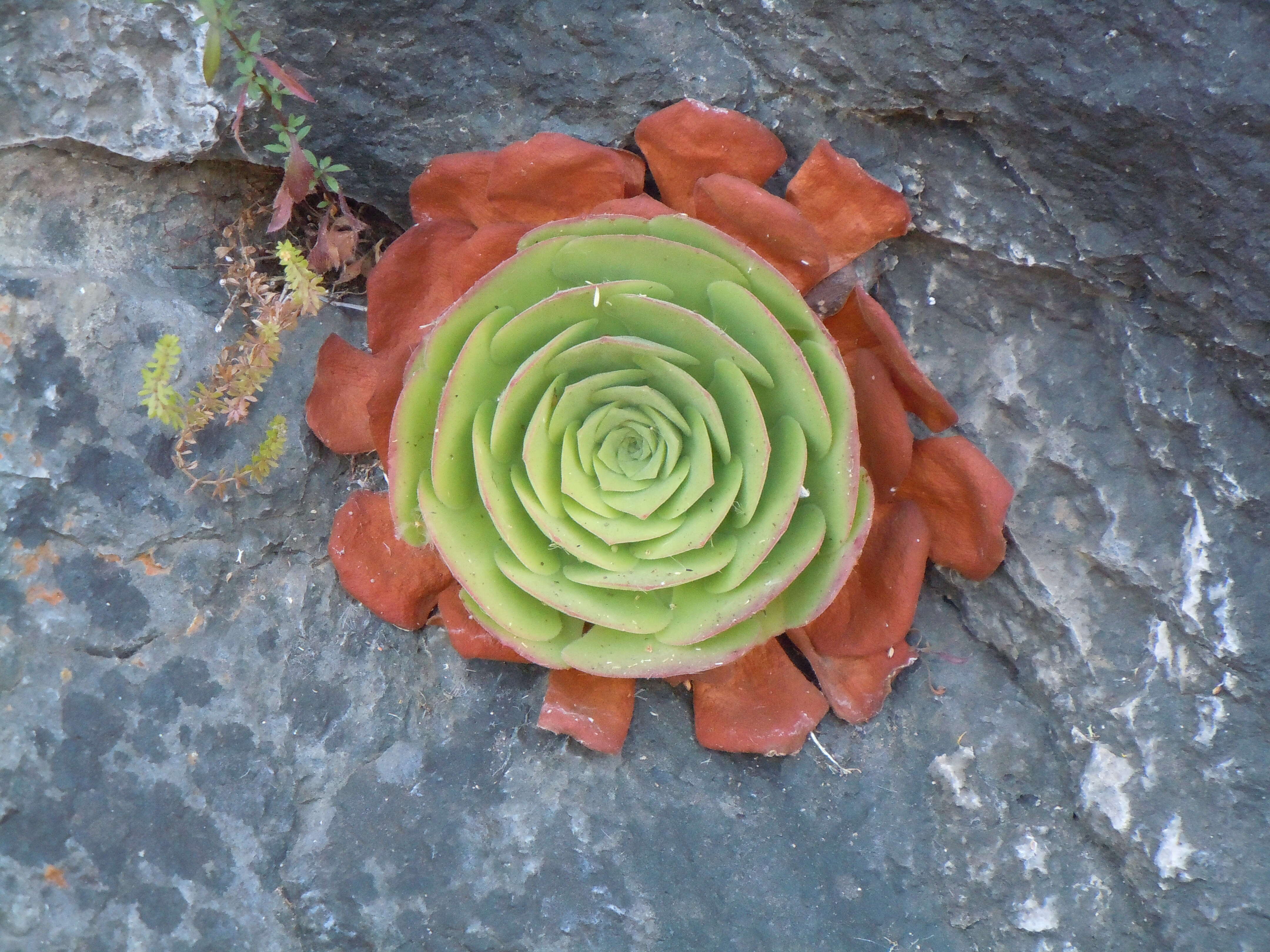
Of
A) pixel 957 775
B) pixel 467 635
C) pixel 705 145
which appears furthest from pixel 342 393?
pixel 957 775

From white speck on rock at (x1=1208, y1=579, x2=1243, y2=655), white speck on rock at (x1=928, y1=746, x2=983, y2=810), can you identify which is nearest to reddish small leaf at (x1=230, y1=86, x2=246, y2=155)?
white speck on rock at (x1=928, y1=746, x2=983, y2=810)

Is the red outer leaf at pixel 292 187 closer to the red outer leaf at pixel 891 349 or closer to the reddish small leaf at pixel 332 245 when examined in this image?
the reddish small leaf at pixel 332 245

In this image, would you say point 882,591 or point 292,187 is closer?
point 882,591

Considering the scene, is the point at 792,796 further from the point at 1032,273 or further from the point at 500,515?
the point at 1032,273

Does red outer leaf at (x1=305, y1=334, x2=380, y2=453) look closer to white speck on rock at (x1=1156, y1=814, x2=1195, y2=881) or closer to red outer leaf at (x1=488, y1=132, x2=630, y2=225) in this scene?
red outer leaf at (x1=488, y1=132, x2=630, y2=225)

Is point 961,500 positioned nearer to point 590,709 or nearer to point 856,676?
point 856,676

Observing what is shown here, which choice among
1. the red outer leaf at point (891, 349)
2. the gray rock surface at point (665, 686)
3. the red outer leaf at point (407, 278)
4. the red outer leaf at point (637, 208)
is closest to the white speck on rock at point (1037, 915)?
the gray rock surface at point (665, 686)

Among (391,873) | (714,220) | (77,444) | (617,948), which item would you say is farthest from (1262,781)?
(77,444)

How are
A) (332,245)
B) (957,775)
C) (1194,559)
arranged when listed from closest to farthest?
(1194,559) → (957,775) → (332,245)
